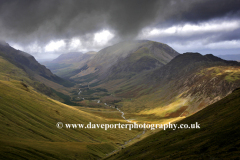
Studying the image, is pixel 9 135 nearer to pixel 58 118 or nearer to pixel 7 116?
pixel 7 116

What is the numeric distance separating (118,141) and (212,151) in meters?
102

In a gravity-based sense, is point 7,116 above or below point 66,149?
above

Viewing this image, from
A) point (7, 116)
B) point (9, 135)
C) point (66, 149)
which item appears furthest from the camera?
point (7, 116)

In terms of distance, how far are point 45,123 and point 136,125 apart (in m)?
104

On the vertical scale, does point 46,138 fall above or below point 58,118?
below

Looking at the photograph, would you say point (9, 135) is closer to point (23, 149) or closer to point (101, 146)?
point (23, 149)

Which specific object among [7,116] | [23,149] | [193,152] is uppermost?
[7,116]

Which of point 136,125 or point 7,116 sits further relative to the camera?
point 136,125

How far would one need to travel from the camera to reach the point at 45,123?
330 ft

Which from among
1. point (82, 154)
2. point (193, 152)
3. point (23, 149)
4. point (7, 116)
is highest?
point (7, 116)

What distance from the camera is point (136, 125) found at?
179875 millimetres

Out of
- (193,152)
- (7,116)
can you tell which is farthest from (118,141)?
(193,152)

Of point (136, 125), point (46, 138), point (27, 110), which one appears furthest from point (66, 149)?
point (136, 125)

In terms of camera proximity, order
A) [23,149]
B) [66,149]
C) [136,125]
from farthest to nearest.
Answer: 1. [136,125]
2. [66,149]
3. [23,149]
